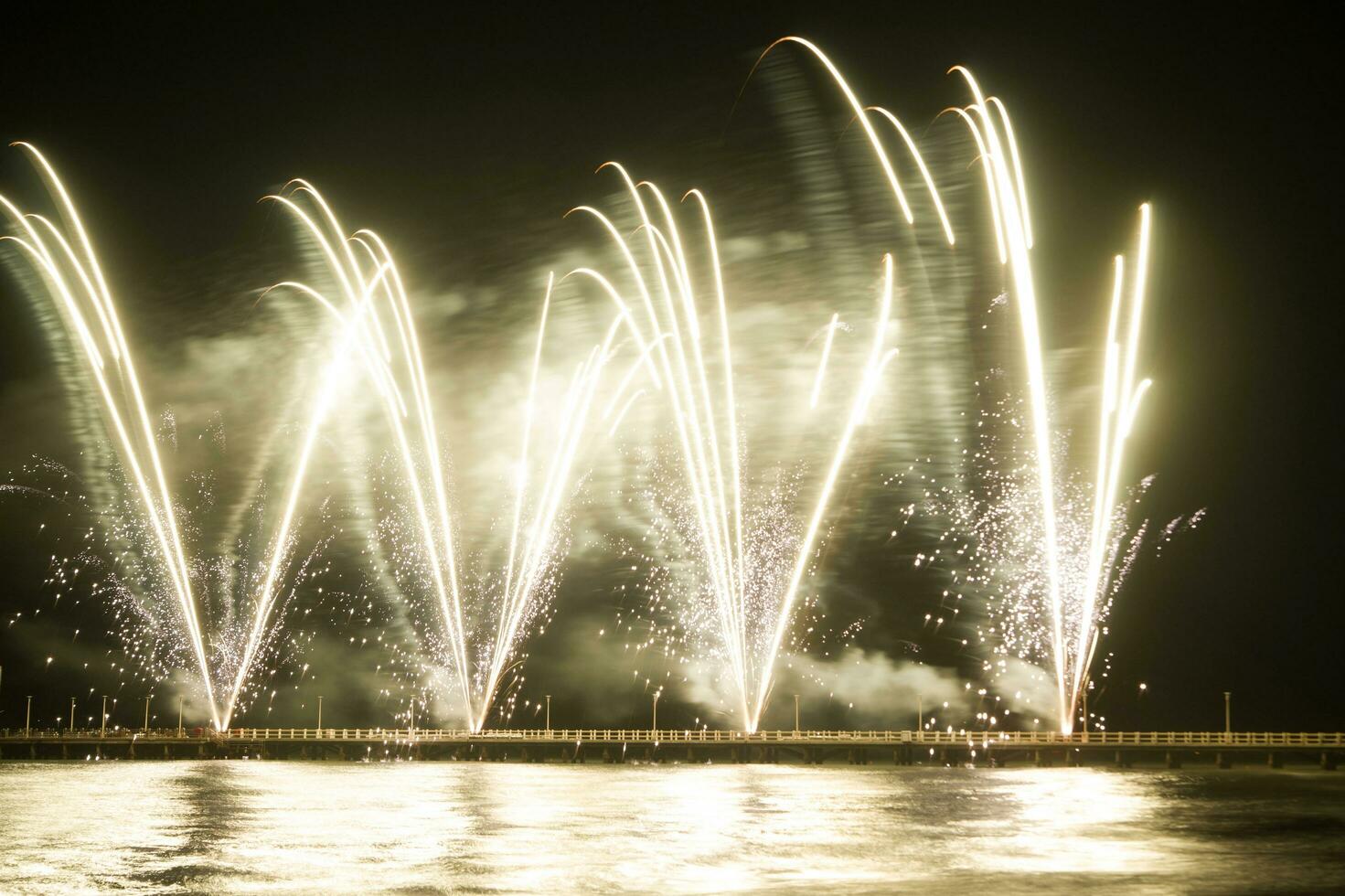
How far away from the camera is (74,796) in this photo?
47250 millimetres

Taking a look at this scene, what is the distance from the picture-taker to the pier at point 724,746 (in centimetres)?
8638

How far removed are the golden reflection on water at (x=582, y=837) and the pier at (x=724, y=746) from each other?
30.3m

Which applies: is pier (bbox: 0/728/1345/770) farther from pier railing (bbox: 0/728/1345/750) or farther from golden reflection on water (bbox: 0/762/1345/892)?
golden reflection on water (bbox: 0/762/1345/892)

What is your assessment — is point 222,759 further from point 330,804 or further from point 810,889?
point 810,889

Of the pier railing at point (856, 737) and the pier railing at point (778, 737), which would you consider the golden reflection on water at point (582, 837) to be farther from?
the pier railing at point (778, 737)

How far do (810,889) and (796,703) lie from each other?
83.7 metres

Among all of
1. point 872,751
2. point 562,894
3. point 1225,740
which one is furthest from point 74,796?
point 1225,740

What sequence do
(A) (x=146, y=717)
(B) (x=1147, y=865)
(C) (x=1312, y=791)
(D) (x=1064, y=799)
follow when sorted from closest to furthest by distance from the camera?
(B) (x=1147, y=865)
(D) (x=1064, y=799)
(C) (x=1312, y=791)
(A) (x=146, y=717)

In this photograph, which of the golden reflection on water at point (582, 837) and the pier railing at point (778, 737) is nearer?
the golden reflection on water at point (582, 837)

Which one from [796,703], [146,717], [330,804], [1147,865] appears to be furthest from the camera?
[146,717]

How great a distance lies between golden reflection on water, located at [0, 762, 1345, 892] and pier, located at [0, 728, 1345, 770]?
99.5ft

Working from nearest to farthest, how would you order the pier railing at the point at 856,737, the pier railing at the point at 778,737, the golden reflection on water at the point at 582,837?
the golden reflection on water at the point at 582,837, the pier railing at the point at 856,737, the pier railing at the point at 778,737

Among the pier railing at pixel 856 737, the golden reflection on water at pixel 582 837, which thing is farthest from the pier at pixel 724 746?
the golden reflection on water at pixel 582 837

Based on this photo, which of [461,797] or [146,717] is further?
[146,717]
